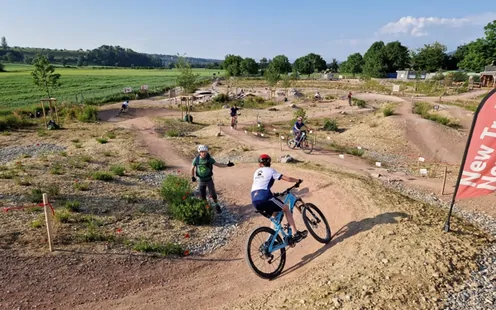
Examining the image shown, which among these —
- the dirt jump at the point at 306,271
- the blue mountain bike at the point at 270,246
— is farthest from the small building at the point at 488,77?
the blue mountain bike at the point at 270,246

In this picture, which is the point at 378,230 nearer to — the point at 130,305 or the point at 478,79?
the point at 130,305

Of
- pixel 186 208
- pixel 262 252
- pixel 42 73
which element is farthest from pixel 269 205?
pixel 42 73

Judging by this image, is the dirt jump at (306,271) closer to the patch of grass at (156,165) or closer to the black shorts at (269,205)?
the black shorts at (269,205)

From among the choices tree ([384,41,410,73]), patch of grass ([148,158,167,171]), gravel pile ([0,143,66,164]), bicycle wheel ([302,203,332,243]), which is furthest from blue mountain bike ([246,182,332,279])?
tree ([384,41,410,73])

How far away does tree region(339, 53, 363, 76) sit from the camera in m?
131

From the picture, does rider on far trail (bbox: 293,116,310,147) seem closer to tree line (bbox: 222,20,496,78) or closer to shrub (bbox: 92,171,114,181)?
shrub (bbox: 92,171,114,181)

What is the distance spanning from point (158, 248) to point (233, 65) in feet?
353

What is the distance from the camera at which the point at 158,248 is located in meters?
8.69

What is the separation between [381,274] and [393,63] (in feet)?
424

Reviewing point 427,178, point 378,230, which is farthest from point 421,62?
point 378,230

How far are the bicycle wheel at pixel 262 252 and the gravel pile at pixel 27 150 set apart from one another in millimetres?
15596

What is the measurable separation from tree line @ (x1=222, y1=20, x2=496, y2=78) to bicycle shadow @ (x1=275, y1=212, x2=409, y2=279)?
203 ft

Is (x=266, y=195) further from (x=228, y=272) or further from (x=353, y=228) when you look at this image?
(x=353, y=228)

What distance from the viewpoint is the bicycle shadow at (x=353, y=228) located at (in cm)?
808
